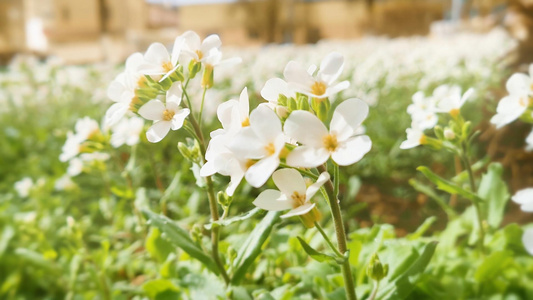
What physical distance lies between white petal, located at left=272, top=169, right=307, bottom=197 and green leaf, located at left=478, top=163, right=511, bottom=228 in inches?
30.5

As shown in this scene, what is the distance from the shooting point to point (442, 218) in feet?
6.72

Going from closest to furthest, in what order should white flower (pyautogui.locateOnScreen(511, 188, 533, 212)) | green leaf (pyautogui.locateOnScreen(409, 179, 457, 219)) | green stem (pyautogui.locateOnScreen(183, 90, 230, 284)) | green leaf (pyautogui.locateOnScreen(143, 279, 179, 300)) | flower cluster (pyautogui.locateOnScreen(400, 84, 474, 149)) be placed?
white flower (pyautogui.locateOnScreen(511, 188, 533, 212)) → green stem (pyautogui.locateOnScreen(183, 90, 230, 284)) → flower cluster (pyautogui.locateOnScreen(400, 84, 474, 149)) → green leaf (pyautogui.locateOnScreen(143, 279, 179, 300)) → green leaf (pyautogui.locateOnScreen(409, 179, 457, 219))

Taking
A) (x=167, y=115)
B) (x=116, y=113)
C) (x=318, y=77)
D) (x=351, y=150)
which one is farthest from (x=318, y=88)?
(x=116, y=113)

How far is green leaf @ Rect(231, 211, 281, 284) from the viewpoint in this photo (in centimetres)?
95

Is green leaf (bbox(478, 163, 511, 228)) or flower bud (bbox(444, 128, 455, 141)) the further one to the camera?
green leaf (bbox(478, 163, 511, 228))

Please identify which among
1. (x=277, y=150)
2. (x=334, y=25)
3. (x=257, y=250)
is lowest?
(x=334, y=25)

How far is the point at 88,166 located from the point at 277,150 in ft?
3.89

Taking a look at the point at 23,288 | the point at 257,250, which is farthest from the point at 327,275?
the point at 23,288

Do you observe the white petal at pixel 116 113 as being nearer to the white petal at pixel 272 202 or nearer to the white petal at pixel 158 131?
the white petal at pixel 158 131

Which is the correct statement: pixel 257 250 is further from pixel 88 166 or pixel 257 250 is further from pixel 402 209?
pixel 402 209

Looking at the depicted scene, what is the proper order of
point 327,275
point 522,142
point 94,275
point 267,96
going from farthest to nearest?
point 522,142 → point 94,275 → point 327,275 → point 267,96

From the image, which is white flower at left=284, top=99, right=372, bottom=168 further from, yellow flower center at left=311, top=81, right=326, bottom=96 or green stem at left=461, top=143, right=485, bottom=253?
green stem at left=461, top=143, right=485, bottom=253

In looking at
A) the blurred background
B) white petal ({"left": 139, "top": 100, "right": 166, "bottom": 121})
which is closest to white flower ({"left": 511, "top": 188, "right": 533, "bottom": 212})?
white petal ({"left": 139, "top": 100, "right": 166, "bottom": 121})

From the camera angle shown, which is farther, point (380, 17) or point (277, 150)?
point (380, 17)
